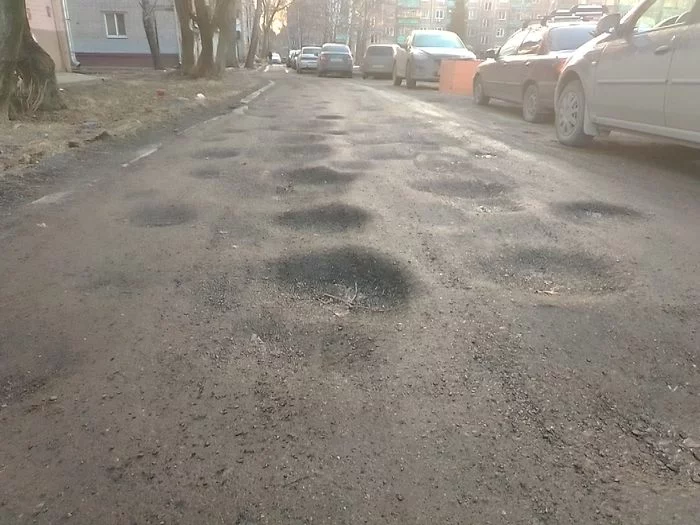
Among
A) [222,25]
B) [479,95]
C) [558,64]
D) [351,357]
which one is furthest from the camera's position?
[222,25]

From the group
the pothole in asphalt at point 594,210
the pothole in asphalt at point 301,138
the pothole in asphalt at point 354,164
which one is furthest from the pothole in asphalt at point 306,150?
the pothole in asphalt at point 594,210

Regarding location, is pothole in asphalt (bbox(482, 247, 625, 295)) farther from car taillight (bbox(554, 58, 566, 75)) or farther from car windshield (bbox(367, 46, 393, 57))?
car windshield (bbox(367, 46, 393, 57))

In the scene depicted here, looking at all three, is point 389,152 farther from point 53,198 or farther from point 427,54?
point 427,54

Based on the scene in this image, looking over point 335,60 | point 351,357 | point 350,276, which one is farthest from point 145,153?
point 335,60

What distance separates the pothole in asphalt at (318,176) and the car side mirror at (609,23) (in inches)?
138

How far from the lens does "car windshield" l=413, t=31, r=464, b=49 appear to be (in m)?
19.2

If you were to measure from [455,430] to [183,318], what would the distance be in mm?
1438

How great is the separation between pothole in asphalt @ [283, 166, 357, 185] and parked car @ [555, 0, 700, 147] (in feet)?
10.1

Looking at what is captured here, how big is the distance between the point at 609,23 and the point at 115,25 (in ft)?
117

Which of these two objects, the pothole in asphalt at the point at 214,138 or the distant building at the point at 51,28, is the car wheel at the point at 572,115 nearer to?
the pothole in asphalt at the point at 214,138

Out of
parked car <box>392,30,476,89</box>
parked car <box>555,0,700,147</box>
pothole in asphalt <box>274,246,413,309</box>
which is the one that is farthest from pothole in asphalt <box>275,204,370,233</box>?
parked car <box>392,30,476,89</box>

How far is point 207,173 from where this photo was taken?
5.93 metres

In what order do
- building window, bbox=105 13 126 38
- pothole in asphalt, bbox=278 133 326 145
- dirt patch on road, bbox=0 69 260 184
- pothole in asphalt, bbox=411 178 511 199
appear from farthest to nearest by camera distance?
building window, bbox=105 13 126 38 < pothole in asphalt, bbox=278 133 326 145 < dirt patch on road, bbox=0 69 260 184 < pothole in asphalt, bbox=411 178 511 199

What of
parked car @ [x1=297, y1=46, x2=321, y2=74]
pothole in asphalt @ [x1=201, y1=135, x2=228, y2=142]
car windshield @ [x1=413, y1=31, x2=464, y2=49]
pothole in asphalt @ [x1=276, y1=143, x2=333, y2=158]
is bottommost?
parked car @ [x1=297, y1=46, x2=321, y2=74]
